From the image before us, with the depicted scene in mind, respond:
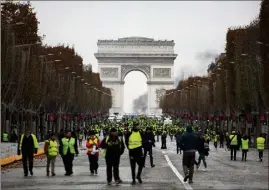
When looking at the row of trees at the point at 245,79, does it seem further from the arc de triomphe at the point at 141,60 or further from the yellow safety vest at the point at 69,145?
the arc de triomphe at the point at 141,60

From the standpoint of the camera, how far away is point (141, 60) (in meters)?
174

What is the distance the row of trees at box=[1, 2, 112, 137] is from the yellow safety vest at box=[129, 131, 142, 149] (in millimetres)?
20577

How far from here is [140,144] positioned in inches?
969

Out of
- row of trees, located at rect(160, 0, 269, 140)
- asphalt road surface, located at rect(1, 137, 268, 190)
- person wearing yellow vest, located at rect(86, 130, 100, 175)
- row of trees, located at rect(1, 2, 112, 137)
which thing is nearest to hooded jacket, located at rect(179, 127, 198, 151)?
asphalt road surface, located at rect(1, 137, 268, 190)

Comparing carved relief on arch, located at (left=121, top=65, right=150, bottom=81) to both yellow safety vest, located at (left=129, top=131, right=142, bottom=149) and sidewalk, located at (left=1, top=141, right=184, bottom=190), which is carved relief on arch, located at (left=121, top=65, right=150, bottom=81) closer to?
sidewalk, located at (left=1, top=141, right=184, bottom=190)

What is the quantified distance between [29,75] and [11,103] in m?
4.70

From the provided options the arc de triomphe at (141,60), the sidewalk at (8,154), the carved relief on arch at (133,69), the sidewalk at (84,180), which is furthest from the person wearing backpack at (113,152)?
the carved relief on arch at (133,69)

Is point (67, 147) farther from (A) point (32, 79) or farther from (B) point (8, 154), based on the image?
(A) point (32, 79)

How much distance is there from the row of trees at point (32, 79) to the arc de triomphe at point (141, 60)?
199ft

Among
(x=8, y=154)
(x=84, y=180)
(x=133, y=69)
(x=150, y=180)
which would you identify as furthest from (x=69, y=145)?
(x=133, y=69)

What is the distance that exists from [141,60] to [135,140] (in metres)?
149

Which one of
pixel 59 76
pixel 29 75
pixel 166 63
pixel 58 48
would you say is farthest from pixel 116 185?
pixel 166 63

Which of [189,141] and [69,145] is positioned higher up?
[189,141]

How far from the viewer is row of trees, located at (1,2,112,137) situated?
51.2 meters
